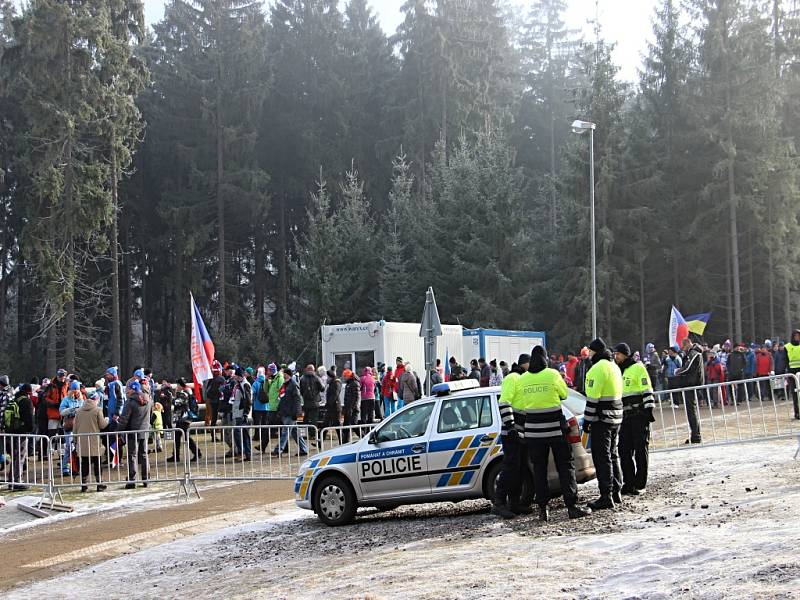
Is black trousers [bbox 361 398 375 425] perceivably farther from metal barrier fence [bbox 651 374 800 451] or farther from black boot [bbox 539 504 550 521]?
black boot [bbox 539 504 550 521]

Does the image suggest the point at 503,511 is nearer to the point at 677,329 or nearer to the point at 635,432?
the point at 635,432

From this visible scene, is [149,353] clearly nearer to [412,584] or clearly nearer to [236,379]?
[236,379]

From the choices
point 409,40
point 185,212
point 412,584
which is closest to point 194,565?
point 412,584

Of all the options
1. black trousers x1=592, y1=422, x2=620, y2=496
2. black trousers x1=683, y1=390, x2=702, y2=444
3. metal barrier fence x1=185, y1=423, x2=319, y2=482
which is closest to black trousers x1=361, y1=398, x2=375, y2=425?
metal barrier fence x1=185, y1=423, x2=319, y2=482

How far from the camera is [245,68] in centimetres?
5634

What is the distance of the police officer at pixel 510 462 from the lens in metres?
10.9

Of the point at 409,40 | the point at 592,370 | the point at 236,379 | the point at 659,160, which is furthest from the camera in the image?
the point at 409,40

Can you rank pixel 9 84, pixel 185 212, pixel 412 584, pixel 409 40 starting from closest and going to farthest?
pixel 412 584 < pixel 9 84 < pixel 185 212 < pixel 409 40

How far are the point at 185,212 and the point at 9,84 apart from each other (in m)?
12.8

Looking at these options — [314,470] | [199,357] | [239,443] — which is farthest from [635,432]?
[199,357]

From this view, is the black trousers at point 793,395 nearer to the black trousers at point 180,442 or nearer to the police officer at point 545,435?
the police officer at point 545,435

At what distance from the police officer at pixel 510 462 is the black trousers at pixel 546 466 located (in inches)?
13.1

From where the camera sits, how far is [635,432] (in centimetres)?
1182

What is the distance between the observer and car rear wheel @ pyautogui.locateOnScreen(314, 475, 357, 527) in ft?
40.1
